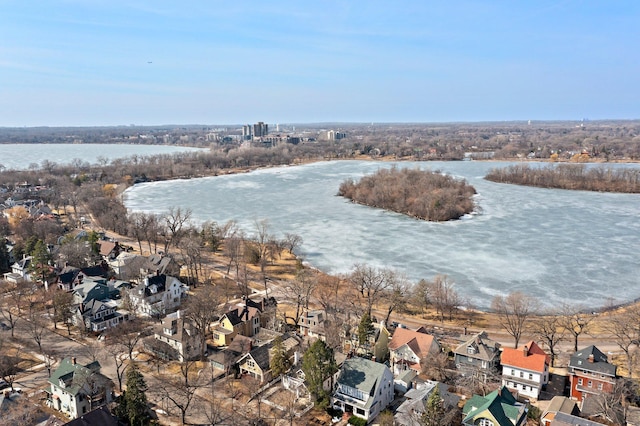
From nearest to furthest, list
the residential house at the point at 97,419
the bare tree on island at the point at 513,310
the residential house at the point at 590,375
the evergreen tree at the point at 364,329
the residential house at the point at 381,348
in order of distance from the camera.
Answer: the residential house at the point at 97,419 → the residential house at the point at 590,375 → the residential house at the point at 381,348 → the evergreen tree at the point at 364,329 → the bare tree on island at the point at 513,310

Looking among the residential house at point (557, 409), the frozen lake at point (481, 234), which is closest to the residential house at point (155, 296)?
the frozen lake at point (481, 234)

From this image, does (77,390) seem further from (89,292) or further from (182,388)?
(89,292)

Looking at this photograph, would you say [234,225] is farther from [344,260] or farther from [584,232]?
[584,232]

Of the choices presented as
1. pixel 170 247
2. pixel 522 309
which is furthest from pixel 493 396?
pixel 170 247

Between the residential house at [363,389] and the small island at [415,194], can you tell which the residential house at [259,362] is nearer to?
the residential house at [363,389]

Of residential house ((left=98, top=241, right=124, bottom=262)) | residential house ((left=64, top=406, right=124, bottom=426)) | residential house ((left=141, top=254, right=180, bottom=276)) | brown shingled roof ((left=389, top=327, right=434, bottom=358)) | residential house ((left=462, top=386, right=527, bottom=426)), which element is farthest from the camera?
residential house ((left=98, top=241, right=124, bottom=262))

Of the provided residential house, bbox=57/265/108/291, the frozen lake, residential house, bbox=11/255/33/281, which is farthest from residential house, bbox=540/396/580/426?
residential house, bbox=11/255/33/281

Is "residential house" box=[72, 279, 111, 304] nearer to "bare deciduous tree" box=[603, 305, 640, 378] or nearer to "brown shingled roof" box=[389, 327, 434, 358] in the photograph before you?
"brown shingled roof" box=[389, 327, 434, 358]
